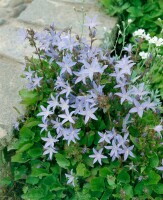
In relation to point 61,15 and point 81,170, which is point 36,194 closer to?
point 81,170

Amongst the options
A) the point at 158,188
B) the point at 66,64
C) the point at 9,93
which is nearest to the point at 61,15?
the point at 9,93

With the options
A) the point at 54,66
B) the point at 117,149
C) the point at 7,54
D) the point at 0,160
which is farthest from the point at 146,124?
the point at 7,54

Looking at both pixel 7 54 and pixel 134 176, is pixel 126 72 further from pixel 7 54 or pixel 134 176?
pixel 7 54

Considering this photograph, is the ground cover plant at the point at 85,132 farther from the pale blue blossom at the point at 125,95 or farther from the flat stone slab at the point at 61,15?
the flat stone slab at the point at 61,15

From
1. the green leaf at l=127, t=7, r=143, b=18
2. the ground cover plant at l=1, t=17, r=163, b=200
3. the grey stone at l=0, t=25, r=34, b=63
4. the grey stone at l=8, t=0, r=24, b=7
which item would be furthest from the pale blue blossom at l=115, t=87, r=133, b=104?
the grey stone at l=8, t=0, r=24, b=7

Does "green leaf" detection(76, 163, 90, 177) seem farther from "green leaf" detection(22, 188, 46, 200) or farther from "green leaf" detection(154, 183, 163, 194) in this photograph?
"green leaf" detection(154, 183, 163, 194)

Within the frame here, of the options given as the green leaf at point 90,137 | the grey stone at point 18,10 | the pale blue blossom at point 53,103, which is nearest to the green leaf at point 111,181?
the green leaf at point 90,137
